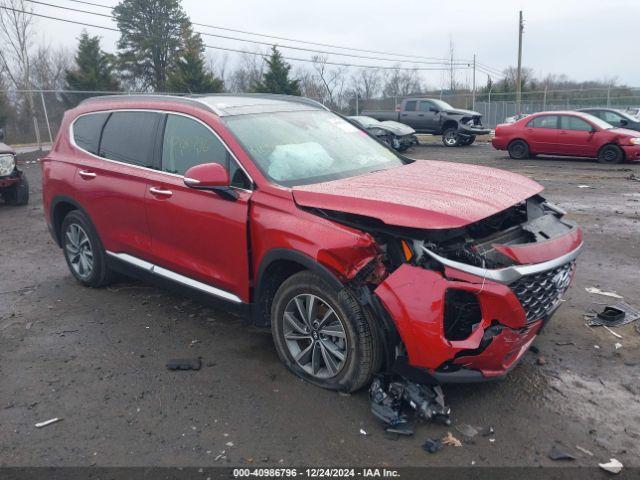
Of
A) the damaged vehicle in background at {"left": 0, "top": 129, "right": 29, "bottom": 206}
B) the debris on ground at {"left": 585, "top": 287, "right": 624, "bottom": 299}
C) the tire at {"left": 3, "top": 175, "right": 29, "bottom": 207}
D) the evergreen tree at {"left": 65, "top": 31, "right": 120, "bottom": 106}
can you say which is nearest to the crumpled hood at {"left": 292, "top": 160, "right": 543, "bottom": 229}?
the debris on ground at {"left": 585, "top": 287, "right": 624, "bottom": 299}

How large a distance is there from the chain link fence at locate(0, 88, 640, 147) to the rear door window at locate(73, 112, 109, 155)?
1923 centimetres

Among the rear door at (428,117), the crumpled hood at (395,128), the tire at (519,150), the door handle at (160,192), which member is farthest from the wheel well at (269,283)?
the rear door at (428,117)

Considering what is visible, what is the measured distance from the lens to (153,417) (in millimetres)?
3381

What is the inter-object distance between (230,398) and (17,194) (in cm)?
926

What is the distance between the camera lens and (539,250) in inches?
125

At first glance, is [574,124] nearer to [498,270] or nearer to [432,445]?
[498,270]

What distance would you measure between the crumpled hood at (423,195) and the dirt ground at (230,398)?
3.97ft

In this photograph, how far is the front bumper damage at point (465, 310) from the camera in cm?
295

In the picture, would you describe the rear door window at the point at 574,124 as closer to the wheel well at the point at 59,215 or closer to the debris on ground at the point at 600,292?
the debris on ground at the point at 600,292

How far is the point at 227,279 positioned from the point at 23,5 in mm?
28286

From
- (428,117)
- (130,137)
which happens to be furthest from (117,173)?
(428,117)

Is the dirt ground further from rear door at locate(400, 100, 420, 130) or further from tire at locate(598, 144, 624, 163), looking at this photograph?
rear door at locate(400, 100, 420, 130)

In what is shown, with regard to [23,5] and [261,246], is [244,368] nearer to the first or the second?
[261,246]

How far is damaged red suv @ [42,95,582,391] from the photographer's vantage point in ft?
9.95
